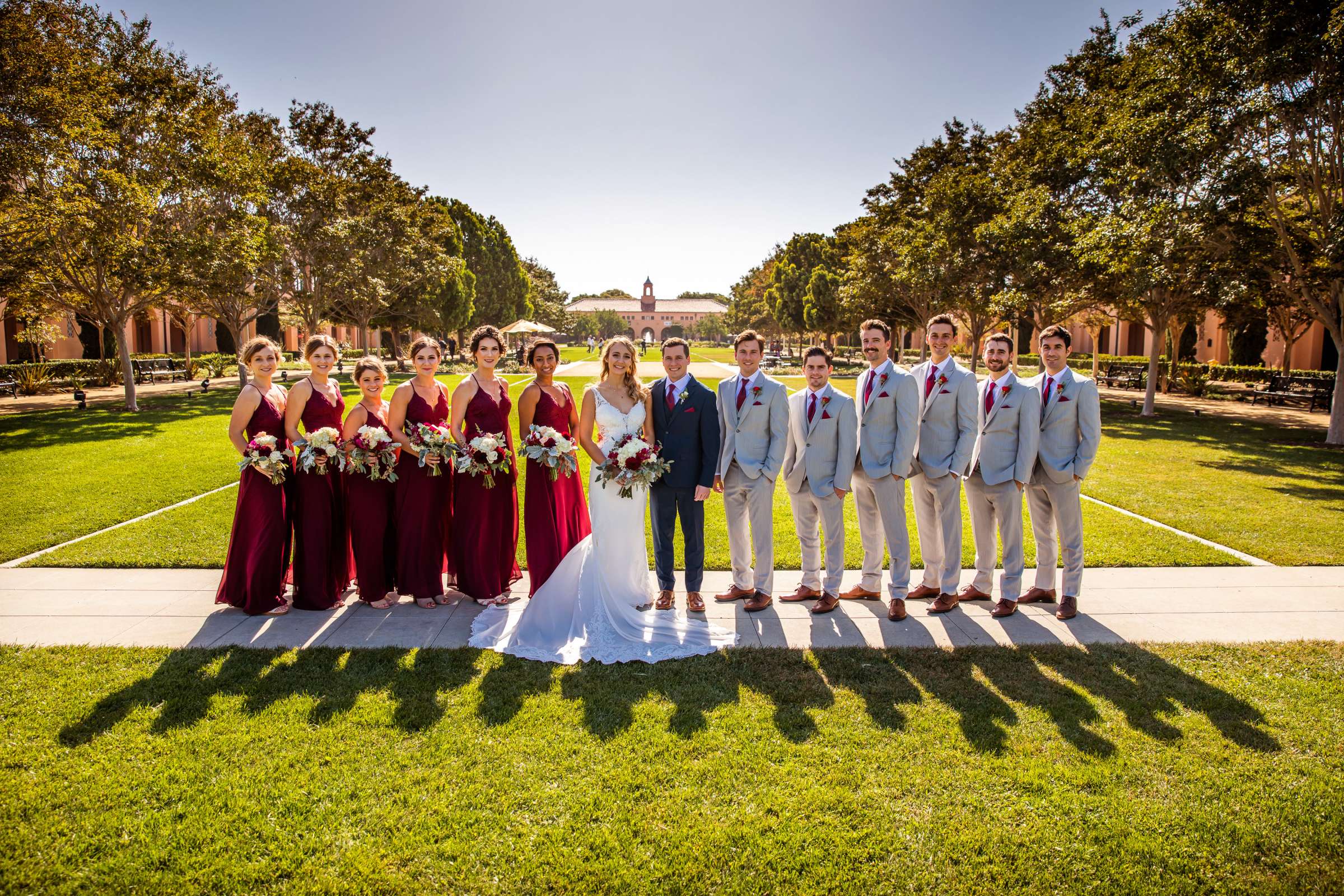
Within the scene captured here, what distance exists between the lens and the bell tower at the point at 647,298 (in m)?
190

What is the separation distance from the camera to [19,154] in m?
17.3

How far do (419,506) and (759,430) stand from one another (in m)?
3.06

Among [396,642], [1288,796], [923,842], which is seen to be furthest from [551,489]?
[1288,796]

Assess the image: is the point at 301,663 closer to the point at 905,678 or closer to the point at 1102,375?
the point at 905,678

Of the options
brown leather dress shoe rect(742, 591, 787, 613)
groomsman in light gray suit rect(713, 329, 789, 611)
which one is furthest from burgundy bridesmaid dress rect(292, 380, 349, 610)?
brown leather dress shoe rect(742, 591, 787, 613)

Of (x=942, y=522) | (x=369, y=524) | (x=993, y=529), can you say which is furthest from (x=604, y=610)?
(x=993, y=529)

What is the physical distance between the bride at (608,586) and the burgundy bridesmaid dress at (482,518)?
32cm

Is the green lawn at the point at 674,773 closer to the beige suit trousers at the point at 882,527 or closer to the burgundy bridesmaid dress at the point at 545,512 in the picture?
the beige suit trousers at the point at 882,527

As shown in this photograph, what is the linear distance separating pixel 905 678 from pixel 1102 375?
3965 centimetres

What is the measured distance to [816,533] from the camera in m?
6.45

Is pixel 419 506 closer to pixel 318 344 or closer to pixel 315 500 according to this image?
pixel 315 500

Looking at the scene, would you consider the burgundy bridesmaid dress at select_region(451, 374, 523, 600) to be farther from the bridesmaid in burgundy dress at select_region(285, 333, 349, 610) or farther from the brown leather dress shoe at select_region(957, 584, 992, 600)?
the brown leather dress shoe at select_region(957, 584, 992, 600)

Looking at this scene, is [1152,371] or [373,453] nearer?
[373,453]

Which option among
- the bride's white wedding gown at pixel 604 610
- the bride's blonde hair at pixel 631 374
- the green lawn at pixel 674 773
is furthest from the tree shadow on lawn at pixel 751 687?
the bride's blonde hair at pixel 631 374
